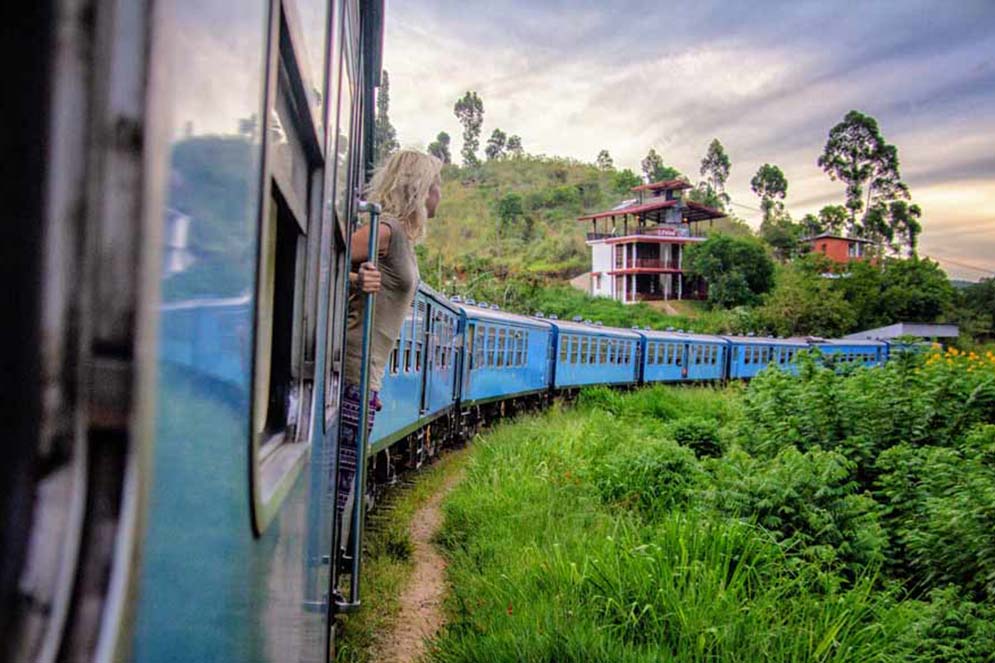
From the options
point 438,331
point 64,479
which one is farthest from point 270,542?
point 438,331

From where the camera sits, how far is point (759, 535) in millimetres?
5098

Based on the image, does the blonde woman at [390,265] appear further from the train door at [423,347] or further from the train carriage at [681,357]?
the train carriage at [681,357]

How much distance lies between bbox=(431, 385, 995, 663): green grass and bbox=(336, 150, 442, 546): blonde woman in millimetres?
1278

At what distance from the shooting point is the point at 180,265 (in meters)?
0.50

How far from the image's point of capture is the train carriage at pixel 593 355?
17453 mm

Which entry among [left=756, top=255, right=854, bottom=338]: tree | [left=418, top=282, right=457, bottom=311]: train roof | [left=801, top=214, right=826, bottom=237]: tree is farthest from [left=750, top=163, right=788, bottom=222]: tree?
[left=418, top=282, right=457, bottom=311]: train roof

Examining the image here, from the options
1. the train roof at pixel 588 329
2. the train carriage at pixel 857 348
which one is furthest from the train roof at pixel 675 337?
the train carriage at pixel 857 348

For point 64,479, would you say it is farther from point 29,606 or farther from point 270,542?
point 270,542

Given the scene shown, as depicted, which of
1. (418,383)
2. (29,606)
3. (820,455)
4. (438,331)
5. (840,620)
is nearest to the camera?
(29,606)

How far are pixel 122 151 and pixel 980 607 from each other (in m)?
4.83

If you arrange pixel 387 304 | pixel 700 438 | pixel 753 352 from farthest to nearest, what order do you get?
pixel 753 352, pixel 700 438, pixel 387 304

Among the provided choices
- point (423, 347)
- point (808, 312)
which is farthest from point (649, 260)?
point (423, 347)

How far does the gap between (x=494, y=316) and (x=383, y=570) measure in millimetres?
7584

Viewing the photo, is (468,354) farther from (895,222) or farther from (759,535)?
(895,222)
